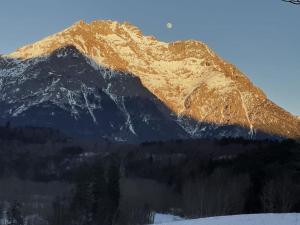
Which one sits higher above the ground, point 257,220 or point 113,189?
point 113,189

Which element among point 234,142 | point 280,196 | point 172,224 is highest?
point 234,142

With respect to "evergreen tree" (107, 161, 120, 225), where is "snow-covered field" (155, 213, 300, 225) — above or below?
below

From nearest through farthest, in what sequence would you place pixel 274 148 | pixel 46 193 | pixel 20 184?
1. pixel 274 148
2. pixel 46 193
3. pixel 20 184

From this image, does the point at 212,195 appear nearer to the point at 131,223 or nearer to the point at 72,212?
the point at 131,223

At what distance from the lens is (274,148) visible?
110812 mm

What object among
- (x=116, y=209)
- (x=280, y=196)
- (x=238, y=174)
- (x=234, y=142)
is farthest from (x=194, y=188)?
(x=234, y=142)

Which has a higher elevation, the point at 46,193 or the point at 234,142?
the point at 234,142

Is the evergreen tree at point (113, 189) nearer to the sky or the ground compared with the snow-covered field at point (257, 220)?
nearer to the sky

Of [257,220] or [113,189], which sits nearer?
[257,220]

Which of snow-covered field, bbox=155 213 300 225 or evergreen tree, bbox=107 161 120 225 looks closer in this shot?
snow-covered field, bbox=155 213 300 225

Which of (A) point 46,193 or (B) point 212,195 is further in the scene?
(A) point 46,193

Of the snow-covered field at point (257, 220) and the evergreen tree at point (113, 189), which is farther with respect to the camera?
the evergreen tree at point (113, 189)

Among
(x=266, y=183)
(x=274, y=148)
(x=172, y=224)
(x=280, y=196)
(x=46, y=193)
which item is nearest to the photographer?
(x=172, y=224)

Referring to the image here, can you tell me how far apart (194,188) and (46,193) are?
265 feet
